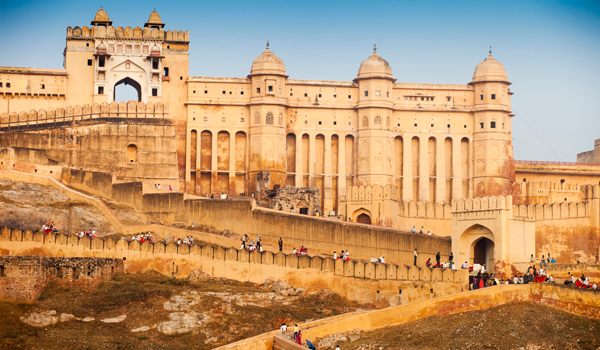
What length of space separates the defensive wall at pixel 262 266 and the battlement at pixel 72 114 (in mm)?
18059

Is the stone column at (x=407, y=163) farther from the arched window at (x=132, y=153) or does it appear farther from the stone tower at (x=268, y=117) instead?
the arched window at (x=132, y=153)

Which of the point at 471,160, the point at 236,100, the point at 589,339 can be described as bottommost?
the point at 589,339

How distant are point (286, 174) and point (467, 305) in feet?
88.1

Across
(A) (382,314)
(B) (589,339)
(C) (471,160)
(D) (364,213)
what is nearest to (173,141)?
(D) (364,213)

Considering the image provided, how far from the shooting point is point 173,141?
5666cm

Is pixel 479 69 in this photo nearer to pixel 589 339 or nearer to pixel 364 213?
pixel 364 213

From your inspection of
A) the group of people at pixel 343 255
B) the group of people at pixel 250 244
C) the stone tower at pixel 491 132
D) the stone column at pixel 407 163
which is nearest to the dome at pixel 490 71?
the stone tower at pixel 491 132

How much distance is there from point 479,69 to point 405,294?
2986cm

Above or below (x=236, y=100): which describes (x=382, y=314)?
below

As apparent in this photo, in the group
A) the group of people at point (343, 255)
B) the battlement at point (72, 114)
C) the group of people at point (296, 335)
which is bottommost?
the group of people at point (296, 335)

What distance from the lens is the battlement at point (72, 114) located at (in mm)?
55938

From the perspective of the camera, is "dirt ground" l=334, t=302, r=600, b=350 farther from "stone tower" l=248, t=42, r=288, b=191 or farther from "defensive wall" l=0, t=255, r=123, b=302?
"stone tower" l=248, t=42, r=288, b=191

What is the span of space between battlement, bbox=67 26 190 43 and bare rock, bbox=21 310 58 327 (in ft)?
103

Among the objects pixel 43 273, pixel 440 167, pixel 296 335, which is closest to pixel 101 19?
pixel 440 167
